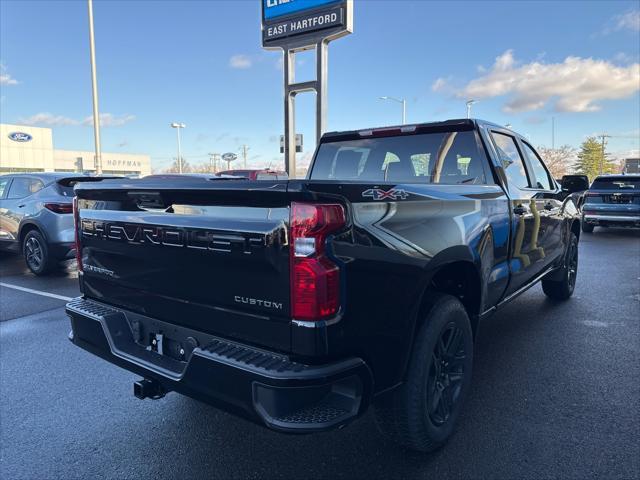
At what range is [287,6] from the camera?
13.8 meters

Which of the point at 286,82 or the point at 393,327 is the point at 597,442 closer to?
the point at 393,327

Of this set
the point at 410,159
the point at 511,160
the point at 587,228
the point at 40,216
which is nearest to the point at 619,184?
the point at 587,228

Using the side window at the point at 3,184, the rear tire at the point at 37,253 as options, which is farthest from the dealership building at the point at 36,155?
the rear tire at the point at 37,253

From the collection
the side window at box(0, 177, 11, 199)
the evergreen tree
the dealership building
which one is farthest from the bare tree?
the side window at box(0, 177, 11, 199)

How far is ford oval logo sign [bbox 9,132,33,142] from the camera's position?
57.9m

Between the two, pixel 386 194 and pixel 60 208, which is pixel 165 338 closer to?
pixel 386 194

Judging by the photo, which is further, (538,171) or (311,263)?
(538,171)

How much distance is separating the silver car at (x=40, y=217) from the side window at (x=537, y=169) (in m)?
6.21

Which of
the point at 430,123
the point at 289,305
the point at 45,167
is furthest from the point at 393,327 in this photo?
the point at 45,167

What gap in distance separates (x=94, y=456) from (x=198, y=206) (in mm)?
1600

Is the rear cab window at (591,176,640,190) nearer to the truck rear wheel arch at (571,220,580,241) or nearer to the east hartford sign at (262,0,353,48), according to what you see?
the truck rear wheel arch at (571,220,580,241)

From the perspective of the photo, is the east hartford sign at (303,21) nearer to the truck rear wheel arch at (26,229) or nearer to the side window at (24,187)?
the side window at (24,187)

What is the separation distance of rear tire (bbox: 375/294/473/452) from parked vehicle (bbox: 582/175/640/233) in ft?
37.0

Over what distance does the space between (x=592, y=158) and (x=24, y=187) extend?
3653 inches
